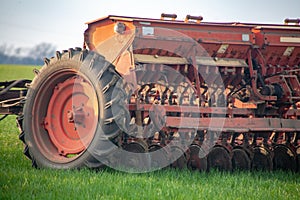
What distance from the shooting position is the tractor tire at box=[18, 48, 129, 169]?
6184 millimetres

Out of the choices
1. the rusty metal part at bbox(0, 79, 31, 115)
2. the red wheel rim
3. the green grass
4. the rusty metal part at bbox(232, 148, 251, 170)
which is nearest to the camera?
the red wheel rim

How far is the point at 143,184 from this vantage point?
5.64m

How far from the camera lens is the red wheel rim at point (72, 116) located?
6.61 meters

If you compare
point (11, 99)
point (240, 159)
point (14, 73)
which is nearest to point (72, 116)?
point (11, 99)

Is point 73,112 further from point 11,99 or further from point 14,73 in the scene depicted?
point 14,73

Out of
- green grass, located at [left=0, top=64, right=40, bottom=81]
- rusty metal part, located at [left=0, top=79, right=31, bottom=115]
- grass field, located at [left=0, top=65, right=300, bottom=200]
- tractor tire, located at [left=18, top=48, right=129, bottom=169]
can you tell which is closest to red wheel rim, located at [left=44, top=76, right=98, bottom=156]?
tractor tire, located at [left=18, top=48, right=129, bottom=169]

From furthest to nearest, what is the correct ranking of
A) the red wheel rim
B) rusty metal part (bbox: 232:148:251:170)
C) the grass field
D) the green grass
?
the green grass < rusty metal part (bbox: 232:148:251:170) < the red wheel rim < the grass field

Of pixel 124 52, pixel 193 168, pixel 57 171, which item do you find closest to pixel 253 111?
pixel 193 168

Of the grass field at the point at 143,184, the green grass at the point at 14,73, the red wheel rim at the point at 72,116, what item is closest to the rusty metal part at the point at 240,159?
the grass field at the point at 143,184

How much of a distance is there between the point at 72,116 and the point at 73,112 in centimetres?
5

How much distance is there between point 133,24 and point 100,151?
170 centimetres

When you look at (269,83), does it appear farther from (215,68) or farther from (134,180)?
(134,180)

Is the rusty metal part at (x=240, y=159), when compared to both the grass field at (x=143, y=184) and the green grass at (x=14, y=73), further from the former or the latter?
the green grass at (x=14, y=73)

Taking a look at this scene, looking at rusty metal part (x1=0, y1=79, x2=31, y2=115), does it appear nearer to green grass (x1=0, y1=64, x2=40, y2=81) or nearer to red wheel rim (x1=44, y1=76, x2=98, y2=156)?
red wheel rim (x1=44, y1=76, x2=98, y2=156)
